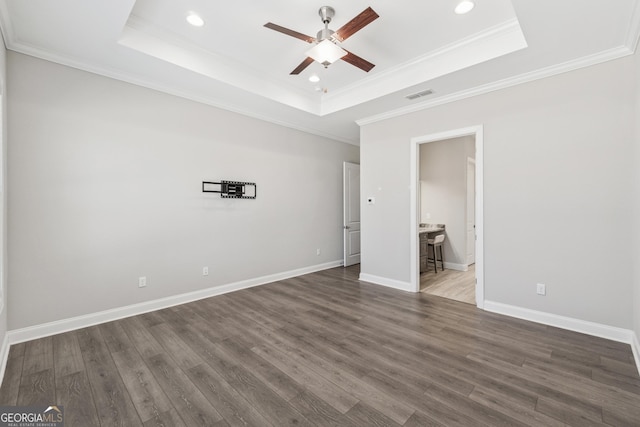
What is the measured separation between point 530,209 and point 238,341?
11.8 ft

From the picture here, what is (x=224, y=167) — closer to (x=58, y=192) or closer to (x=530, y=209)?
(x=58, y=192)

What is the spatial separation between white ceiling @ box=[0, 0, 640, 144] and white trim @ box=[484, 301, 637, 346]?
8.99 feet

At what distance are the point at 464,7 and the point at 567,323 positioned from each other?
134 inches

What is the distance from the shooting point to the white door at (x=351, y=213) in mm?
6098

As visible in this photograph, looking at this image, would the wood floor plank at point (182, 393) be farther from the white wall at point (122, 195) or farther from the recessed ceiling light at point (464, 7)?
the recessed ceiling light at point (464, 7)

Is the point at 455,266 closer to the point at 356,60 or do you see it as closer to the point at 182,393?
the point at 356,60

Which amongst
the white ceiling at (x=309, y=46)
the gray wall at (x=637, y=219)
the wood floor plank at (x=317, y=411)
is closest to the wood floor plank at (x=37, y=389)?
the wood floor plank at (x=317, y=411)

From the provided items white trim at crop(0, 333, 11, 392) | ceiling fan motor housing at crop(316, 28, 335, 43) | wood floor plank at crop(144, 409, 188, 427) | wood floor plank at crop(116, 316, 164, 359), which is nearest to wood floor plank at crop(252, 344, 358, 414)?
wood floor plank at crop(144, 409, 188, 427)

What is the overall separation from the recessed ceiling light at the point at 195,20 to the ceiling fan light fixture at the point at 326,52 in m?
1.16

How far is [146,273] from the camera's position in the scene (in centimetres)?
358

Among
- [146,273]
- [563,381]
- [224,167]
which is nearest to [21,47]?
[224,167]

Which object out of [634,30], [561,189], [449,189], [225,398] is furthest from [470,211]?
[225,398]

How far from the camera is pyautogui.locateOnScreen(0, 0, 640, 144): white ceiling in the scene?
2.40 meters

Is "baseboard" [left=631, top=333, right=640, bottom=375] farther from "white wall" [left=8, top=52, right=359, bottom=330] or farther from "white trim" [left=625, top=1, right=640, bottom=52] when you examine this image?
"white wall" [left=8, top=52, right=359, bottom=330]
